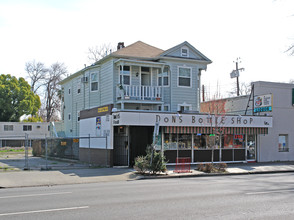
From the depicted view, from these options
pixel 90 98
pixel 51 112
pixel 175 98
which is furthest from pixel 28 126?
pixel 175 98

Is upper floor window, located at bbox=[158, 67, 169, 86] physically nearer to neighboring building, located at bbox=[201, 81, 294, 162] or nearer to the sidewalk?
neighboring building, located at bbox=[201, 81, 294, 162]

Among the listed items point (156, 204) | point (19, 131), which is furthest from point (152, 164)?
point (19, 131)

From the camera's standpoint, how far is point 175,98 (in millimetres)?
26734

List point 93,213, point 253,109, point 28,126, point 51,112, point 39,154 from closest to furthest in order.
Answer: point 93,213
point 253,109
point 39,154
point 28,126
point 51,112

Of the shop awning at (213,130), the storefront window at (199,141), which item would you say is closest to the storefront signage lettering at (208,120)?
the shop awning at (213,130)

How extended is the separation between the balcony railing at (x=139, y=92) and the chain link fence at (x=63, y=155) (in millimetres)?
3827

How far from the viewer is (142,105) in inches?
1020

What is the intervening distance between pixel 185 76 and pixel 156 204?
19031mm

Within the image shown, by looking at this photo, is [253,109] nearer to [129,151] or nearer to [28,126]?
[129,151]

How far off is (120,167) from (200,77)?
1149cm

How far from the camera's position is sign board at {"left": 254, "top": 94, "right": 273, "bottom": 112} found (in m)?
24.6

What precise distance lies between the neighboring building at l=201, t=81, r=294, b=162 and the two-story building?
1616 mm

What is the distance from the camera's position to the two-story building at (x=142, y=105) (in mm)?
21266

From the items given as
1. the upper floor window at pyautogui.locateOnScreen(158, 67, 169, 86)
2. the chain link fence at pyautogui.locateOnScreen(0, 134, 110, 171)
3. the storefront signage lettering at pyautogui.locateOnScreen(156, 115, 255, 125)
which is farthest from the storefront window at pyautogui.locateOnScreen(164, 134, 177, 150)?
the upper floor window at pyautogui.locateOnScreen(158, 67, 169, 86)
